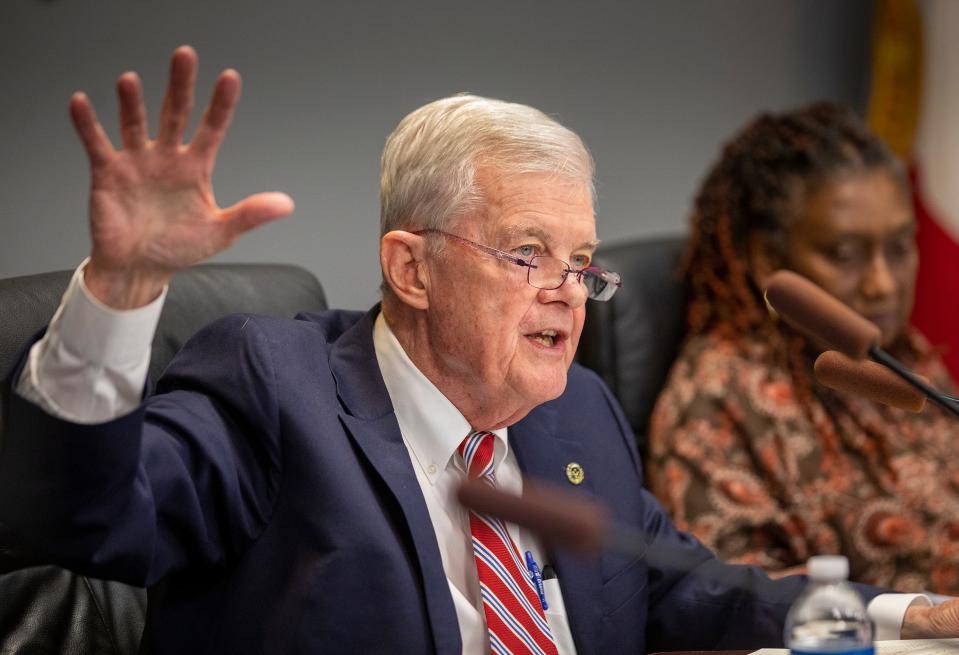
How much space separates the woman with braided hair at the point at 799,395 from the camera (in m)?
2.30

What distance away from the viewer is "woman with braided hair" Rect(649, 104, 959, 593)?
2.30 m

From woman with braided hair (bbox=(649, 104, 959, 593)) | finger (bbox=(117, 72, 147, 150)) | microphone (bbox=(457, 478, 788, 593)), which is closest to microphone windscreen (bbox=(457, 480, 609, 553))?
microphone (bbox=(457, 478, 788, 593))

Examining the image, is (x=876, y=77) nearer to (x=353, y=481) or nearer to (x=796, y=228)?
(x=796, y=228)

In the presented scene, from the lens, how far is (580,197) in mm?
1591

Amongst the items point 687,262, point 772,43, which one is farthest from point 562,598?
point 772,43

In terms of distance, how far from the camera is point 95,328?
108cm

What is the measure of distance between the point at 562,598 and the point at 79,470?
70 cm

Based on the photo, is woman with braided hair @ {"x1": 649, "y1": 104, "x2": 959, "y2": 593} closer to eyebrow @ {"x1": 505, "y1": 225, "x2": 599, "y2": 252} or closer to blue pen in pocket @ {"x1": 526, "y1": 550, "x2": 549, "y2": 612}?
blue pen in pocket @ {"x1": 526, "y1": 550, "x2": 549, "y2": 612}

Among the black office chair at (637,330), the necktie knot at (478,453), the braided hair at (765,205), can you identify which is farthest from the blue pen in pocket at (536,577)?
the braided hair at (765,205)

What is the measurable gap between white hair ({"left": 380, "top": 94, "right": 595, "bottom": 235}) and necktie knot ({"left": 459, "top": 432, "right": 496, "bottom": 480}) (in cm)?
28

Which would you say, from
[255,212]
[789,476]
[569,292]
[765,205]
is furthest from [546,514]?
[765,205]

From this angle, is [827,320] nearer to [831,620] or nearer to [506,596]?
[831,620]

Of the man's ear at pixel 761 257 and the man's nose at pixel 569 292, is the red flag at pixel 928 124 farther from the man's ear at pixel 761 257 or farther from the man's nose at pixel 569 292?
the man's nose at pixel 569 292

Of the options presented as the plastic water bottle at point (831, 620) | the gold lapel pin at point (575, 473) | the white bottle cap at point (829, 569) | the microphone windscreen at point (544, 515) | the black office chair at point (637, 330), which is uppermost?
the microphone windscreen at point (544, 515)
